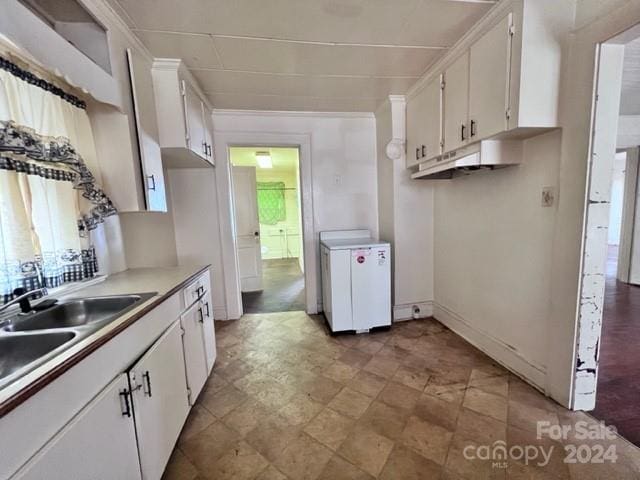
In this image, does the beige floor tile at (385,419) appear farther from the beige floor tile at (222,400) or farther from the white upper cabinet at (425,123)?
the white upper cabinet at (425,123)

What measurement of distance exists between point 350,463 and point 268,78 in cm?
270

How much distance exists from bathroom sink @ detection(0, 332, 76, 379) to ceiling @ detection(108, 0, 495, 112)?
1.68m

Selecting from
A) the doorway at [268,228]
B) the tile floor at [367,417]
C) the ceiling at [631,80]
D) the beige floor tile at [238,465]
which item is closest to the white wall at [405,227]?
the tile floor at [367,417]

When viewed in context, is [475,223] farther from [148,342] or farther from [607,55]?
[148,342]

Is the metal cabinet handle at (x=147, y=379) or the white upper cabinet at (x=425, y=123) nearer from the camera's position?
the metal cabinet handle at (x=147, y=379)

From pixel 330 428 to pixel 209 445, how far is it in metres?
0.67

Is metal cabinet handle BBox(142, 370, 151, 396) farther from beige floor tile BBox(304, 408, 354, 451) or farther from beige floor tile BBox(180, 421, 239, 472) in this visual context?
beige floor tile BBox(304, 408, 354, 451)

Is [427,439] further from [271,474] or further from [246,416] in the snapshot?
[246,416]

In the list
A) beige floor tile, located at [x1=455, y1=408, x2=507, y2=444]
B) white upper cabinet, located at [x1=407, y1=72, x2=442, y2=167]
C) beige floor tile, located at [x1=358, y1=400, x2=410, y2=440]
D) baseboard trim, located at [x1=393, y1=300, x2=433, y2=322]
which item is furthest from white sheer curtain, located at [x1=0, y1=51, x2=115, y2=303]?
baseboard trim, located at [x1=393, y1=300, x2=433, y2=322]

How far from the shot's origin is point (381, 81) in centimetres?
247

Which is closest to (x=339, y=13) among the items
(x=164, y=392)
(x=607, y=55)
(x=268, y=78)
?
(x=268, y=78)

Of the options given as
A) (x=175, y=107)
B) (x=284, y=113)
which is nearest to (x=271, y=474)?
(x=175, y=107)

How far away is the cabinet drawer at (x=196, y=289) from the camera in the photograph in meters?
1.70

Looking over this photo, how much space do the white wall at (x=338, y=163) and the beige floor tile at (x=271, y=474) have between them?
82.2 inches
